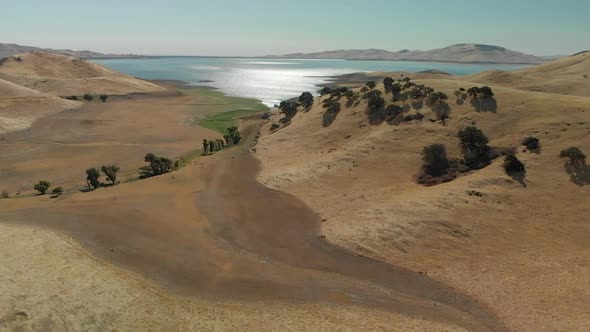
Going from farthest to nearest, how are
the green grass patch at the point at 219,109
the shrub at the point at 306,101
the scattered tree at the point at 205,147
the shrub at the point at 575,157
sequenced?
the green grass patch at the point at 219,109 → the shrub at the point at 306,101 → the scattered tree at the point at 205,147 → the shrub at the point at 575,157

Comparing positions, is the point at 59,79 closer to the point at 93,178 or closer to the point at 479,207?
the point at 93,178

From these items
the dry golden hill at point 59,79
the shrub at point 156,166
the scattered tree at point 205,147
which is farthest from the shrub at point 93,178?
the dry golden hill at point 59,79

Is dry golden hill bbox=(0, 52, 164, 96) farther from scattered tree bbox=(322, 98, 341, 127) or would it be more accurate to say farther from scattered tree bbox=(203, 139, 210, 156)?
scattered tree bbox=(322, 98, 341, 127)

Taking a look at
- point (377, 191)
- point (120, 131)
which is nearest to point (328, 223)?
point (377, 191)

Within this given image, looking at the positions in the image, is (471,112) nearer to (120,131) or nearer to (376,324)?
(376,324)

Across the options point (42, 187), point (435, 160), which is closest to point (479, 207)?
point (435, 160)

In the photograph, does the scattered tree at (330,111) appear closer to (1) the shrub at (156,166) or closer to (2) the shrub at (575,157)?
(1) the shrub at (156,166)
